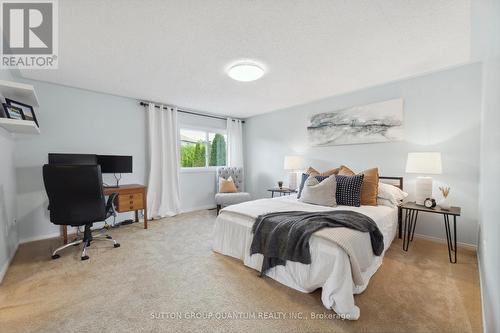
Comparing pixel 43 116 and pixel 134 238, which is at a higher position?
pixel 43 116

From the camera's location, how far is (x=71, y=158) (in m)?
3.18

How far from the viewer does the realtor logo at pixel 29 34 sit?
68.9 inches

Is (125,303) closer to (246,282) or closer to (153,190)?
(246,282)

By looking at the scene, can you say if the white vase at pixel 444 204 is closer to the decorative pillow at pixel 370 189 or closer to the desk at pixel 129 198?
the decorative pillow at pixel 370 189

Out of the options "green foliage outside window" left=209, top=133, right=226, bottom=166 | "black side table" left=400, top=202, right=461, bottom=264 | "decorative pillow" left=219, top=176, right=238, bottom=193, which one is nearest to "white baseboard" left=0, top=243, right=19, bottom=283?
"decorative pillow" left=219, top=176, right=238, bottom=193

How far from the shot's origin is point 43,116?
320 centimetres

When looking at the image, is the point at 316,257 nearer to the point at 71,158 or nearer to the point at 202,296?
the point at 202,296

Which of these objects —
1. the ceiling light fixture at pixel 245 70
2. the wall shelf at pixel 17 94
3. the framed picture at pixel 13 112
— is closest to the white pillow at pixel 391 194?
the ceiling light fixture at pixel 245 70

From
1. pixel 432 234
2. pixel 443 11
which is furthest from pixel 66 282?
pixel 432 234

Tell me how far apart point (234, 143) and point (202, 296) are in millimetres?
4086

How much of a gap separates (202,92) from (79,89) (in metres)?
1.99

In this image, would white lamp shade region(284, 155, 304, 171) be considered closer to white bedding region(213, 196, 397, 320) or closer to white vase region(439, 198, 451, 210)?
white bedding region(213, 196, 397, 320)

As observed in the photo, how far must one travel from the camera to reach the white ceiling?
5.63 ft

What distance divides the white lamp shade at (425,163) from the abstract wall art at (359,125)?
1.88 feet
